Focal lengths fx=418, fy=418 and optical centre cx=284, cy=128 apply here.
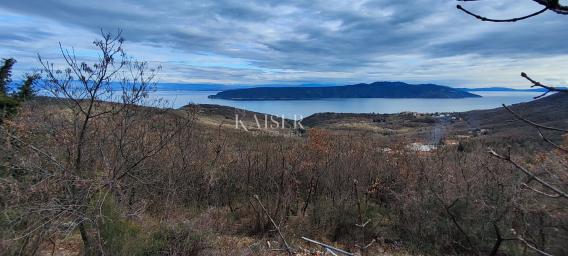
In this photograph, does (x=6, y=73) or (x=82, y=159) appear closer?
(x=82, y=159)

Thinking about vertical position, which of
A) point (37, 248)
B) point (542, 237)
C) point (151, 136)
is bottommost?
point (542, 237)

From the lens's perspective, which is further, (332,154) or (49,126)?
(332,154)

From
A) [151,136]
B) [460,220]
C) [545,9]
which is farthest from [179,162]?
[545,9]

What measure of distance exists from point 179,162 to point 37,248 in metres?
4.88

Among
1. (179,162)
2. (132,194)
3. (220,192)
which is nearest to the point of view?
(132,194)

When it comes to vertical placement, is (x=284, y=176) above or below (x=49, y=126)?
below

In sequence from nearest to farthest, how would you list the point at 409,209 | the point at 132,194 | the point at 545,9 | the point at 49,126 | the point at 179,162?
the point at 545,9 → the point at 49,126 → the point at 132,194 → the point at 409,209 → the point at 179,162

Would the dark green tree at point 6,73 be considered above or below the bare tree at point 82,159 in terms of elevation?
above

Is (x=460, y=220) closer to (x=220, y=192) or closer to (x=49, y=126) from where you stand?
(x=220, y=192)

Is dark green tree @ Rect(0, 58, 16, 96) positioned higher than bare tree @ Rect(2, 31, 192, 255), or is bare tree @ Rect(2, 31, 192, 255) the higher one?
dark green tree @ Rect(0, 58, 16, 96)

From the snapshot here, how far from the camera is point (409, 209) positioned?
870cm

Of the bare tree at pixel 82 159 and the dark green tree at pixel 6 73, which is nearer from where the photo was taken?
the bare tree at pixel 82 159

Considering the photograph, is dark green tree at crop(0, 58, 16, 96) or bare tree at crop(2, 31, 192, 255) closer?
bare tree at crop(2, 31, 192, 255)

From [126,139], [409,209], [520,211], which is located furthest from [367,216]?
[126,139]
